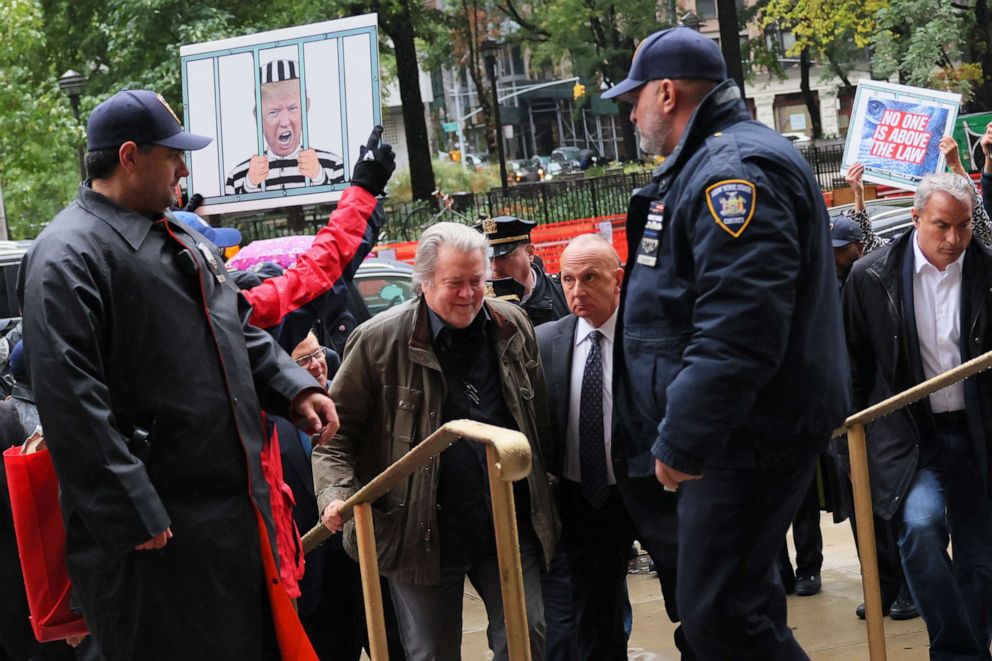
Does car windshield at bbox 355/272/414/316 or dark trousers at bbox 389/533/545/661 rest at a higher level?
car windshield at bbox 355/272/414/316

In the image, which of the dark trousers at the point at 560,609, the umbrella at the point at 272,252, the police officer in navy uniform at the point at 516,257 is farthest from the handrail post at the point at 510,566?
the umbrella at the point at 272,252

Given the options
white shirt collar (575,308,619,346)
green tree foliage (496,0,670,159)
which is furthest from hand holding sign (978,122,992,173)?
green tree foliage (496,0,670,159)

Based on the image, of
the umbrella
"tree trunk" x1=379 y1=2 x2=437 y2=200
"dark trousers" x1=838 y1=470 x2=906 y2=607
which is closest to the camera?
"dark trousers" x1=838 y1=470 x2=906 y2=607

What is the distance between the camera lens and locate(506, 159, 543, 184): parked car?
43062 millimetres

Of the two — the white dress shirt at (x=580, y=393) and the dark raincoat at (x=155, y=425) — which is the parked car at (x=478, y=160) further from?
the dark raincoat at (x=155, y=425)

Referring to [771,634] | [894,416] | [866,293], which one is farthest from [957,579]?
[771,634]

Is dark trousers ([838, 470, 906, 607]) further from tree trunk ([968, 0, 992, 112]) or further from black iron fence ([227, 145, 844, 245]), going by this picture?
tree trunk ([968, 0, 992, 112])

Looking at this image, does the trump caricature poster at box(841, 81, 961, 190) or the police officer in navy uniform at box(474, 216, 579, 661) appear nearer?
the police officer in navy uniform at box(474, 216, 579, 661)

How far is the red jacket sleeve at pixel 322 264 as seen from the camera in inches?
166

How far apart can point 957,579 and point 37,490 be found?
357 centimetres

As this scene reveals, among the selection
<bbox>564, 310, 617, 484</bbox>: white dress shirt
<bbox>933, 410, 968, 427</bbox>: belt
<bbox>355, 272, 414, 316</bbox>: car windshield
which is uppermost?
<bbox>355, 272, 414, 316</bbox>: car windshield

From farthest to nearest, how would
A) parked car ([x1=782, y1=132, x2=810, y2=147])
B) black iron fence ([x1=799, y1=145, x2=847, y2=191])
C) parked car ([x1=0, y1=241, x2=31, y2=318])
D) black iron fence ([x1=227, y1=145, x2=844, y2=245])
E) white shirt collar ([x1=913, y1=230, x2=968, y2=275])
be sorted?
parked car ([x1=782, y1=132, x2=810, y2=147]) → black iron fence ([x1=799, y1=145, x2=847, y2=191]) → black iron fence ([x1=227, y1=145, x2=844, y2=245]) → parked car ([x1=0, y1=241, x2=31, y2=318]) → white shirt collar ([x1=913, y1=230, x2=968, y2=275])

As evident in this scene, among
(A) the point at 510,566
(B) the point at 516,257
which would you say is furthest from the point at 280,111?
(A) the point at 510,566

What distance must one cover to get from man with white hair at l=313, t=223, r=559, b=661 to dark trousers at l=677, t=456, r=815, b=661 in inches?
44.3
